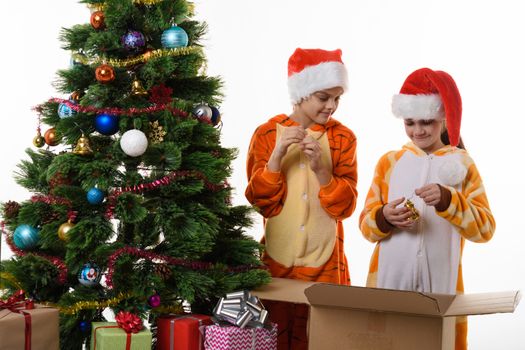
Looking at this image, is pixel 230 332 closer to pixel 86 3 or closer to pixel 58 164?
pixel 58 164

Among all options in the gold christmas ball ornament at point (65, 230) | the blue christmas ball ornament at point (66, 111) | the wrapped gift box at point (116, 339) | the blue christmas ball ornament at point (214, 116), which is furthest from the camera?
the blue christmas ball ornament at point (214, 116)

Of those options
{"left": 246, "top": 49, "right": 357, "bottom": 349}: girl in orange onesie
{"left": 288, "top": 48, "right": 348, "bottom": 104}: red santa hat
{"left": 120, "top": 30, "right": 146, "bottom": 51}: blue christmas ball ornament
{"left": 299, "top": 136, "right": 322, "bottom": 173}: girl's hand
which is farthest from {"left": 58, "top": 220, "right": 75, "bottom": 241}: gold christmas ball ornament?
{"left": 288, "top": 48, "right": 348, "bottom": 104}: red santa hat

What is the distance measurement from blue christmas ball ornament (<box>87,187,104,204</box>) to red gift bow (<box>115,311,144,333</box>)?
0.34 meters

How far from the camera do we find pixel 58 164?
2.74 meters

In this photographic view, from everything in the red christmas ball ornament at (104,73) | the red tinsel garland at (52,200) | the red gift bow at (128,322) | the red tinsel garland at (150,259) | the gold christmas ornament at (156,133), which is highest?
the red christmas ball ornament at (104,73)

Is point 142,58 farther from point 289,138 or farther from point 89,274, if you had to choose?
point 89,274

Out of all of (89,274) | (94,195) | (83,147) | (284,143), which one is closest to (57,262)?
(89,274)

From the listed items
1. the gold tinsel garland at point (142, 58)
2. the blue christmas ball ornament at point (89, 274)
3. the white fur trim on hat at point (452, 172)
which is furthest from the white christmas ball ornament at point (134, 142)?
the white fur trim on hat at point (452, 172)

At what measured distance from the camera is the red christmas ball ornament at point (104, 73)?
2732 mm

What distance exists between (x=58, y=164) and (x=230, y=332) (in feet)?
2.31

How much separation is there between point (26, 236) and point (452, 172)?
1.28 metres

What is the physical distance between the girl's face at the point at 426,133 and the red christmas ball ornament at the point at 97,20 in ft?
3.21

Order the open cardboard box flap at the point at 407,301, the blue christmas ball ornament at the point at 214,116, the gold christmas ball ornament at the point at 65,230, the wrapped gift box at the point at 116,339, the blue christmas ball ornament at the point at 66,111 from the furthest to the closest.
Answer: the blue christmas ball ornament at the point at 214,116 < the blue christmas ball ornament at the point at 66,111 < the gold christmas ball ornament at the point at 65,230 < the wrapped gift box at the point at 116,339 < the open cardboard box flap at the point at 407,301

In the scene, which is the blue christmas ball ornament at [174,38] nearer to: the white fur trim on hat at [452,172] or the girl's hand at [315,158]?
Answer: the girl's hand at [315,158]
